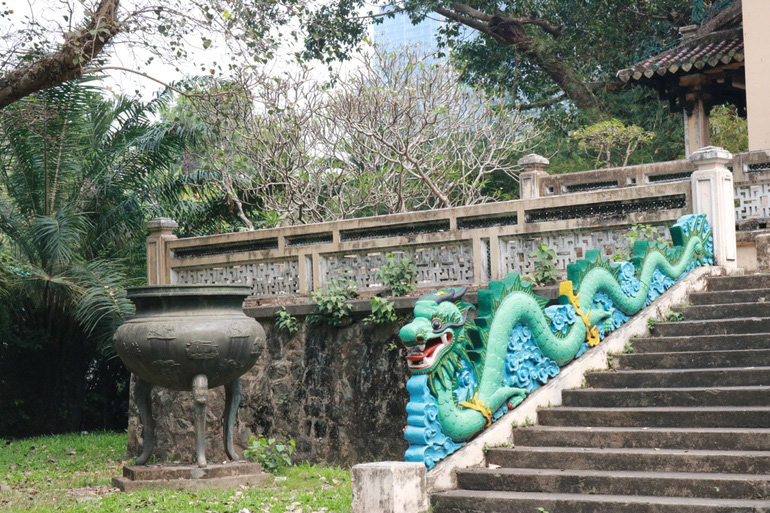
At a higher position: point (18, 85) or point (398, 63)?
point (398, 63)

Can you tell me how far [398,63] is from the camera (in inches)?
662

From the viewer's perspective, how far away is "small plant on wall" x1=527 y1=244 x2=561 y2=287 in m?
9.26

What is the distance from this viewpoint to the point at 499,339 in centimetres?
695

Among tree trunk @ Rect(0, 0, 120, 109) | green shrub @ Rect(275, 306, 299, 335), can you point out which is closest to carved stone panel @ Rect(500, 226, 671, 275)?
green shrub @ Rect(275, 306, 299, 335)

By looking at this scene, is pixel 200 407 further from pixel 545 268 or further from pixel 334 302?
pixel 545 268

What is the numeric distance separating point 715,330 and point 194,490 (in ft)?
14.6

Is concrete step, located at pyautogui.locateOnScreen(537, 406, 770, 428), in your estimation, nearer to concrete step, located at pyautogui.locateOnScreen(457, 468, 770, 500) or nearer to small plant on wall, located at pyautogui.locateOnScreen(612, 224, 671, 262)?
concrete step, located at pyautogui.locateOnScreen(457, 468, 770, 500)

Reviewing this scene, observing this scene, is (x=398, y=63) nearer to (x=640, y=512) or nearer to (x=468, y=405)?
(x=468, y=405)

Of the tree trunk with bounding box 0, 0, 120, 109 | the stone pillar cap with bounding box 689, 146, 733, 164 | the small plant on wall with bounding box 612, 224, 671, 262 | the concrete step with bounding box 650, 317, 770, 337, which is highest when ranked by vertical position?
the tree trunk with bounding box 0, 0, 120, 109

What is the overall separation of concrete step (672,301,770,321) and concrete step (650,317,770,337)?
201mm

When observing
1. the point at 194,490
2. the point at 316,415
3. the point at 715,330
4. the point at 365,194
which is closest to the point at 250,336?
the point at 194,490

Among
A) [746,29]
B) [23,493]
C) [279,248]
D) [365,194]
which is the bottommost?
[23,493]

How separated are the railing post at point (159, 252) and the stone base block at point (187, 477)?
158 inches

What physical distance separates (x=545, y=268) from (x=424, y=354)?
126 inches
